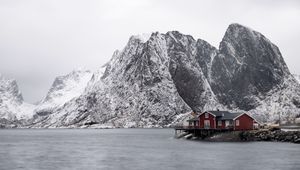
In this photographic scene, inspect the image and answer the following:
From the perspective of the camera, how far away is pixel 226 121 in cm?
13512

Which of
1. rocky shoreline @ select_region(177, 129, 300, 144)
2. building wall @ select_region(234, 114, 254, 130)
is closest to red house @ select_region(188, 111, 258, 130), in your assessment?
building wall @ select_region(234, 114, 254, 130)

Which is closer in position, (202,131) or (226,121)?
(226,121)

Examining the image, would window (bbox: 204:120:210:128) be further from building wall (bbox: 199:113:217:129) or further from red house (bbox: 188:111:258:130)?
building wall (bbox: 199:113:217:129)

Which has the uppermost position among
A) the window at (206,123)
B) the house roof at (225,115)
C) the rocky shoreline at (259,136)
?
the house roof at (225,115)

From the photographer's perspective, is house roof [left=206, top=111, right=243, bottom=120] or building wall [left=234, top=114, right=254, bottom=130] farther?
house roof [left=206, top=111, right=243, bottom=120]

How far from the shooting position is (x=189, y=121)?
14675cm

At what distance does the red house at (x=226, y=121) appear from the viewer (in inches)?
5276

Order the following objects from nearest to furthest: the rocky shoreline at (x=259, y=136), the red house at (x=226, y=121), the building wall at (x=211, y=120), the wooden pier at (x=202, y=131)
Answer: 1. the rocky shoreline at (x=259, y=136)
2. the red house at (x=226, y=121)
3. the wooden pier at (x=202, y=131)
4. the building wall at (x=211, y=120)

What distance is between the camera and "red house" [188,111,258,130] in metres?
134

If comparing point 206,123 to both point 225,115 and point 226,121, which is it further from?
point 226,121

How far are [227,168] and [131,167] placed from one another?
49.3 ft

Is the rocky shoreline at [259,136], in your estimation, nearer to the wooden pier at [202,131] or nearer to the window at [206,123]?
the wooden pier at [202,131]

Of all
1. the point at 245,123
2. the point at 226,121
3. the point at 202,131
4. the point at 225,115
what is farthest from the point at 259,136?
the point at 202,131

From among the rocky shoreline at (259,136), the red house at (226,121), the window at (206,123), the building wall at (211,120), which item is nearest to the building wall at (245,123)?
the red house at (226,121)
